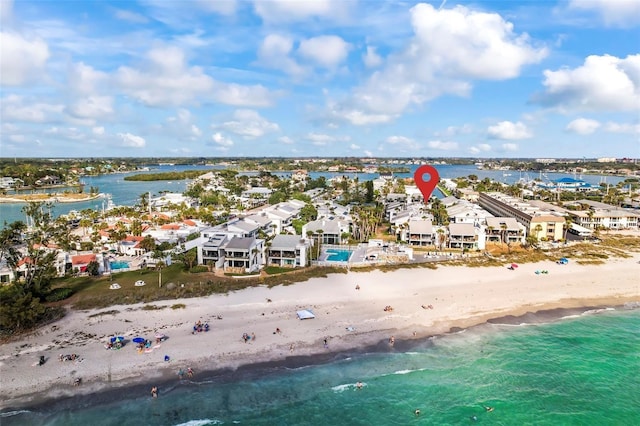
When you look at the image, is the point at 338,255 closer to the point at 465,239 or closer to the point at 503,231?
the point at 465,239

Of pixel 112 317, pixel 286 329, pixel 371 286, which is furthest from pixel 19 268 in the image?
pixel 371 286

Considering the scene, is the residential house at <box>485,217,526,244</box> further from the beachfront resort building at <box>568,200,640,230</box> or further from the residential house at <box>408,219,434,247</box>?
the beachfront resort building at <box>568,200,640,230</box>

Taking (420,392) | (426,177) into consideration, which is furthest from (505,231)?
(420,392)

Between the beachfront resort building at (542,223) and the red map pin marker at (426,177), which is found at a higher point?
the red map pin marker at (426,177)

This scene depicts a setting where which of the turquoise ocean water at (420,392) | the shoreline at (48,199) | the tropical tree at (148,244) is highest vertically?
the shoreline at (48,199)

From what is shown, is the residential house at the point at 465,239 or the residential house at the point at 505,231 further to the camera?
the residential house at the point at 505,231

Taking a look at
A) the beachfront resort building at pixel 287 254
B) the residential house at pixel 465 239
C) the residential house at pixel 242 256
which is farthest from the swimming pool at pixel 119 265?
the residential house at pixel 465 239

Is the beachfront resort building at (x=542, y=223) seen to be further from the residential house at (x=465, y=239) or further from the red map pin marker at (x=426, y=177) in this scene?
the red map pin marker at (x=426, y=177)

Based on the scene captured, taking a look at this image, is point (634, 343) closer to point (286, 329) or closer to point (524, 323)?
point (524, 323)
